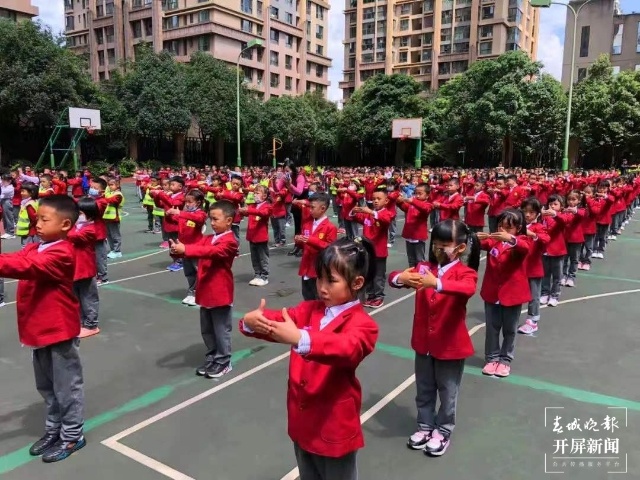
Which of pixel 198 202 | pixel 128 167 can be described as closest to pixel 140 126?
pixel 128 167

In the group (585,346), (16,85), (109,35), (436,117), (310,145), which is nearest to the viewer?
(585,346)

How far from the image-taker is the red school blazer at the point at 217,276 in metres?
4.29

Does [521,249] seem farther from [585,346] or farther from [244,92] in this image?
[244,92]

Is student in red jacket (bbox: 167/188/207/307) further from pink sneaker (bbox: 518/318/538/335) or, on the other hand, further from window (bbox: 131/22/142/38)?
window (bbox: 131/22/142/38)

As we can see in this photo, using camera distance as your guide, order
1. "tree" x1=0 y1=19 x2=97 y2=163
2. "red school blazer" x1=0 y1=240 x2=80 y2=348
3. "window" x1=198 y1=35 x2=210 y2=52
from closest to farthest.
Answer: "red school blazer" x1=0 y1=240 x2=80 y2=348, "tree" x1=0 y1=19 x2=97 y2=163, "window" x1=198 y1=35 x2=210 y2=52

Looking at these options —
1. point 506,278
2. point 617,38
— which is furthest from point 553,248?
point 617,38

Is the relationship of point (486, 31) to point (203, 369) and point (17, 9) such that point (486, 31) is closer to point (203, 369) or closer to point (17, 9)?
point (17, 9)

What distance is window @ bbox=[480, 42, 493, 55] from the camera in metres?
52.4

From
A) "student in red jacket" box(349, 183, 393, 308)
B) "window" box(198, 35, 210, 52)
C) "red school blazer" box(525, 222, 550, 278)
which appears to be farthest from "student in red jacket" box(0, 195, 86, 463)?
"window" box(198, 35, 210, 52)

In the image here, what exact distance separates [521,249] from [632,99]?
30.2 metres

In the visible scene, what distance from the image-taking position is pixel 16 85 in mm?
24328

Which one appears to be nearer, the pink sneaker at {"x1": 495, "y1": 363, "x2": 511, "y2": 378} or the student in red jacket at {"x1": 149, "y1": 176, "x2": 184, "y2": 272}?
the pink sneaker at {"x1": 495, "y1": 363, "x2": 511, "y2": 378}

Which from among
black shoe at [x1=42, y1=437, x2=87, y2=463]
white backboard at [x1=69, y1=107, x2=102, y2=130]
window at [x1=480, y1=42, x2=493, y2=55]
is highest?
window at [x1=480, y1=42, x2=493, y2=55]

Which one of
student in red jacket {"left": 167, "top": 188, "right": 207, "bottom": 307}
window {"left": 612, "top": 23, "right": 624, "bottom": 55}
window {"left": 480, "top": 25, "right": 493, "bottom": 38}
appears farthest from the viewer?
window {"left": 480, "top": 25, "right": 493, "bottom": 38}
